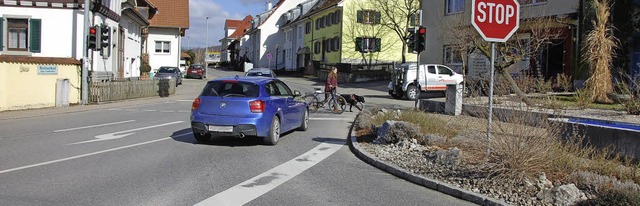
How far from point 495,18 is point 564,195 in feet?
9.93

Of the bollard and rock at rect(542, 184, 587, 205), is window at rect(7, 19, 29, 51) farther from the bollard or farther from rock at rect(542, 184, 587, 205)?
rock at rect(542, 184, 587, 205)

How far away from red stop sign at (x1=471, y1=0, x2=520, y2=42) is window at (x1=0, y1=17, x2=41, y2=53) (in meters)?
22.8

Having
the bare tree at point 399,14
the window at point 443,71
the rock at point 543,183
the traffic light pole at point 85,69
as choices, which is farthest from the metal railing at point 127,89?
the rock at point 543,183

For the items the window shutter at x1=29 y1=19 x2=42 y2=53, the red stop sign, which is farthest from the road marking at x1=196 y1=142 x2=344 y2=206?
the window shutter at x1=29 y1=19 x2=42 y2=53

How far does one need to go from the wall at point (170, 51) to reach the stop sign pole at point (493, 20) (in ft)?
160

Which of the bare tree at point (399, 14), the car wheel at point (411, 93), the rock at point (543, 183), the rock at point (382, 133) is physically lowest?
the rock at point (543, 183)

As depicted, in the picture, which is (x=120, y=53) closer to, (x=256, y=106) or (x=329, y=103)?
(x=329, y=103)

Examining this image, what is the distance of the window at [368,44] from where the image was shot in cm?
4903

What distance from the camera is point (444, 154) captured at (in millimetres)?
8758

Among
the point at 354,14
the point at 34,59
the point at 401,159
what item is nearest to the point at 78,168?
the point at 401,159

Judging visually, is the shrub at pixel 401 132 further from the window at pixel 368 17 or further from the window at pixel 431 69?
the window at pixel 368 17

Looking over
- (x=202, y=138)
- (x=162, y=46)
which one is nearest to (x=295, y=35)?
(x=162, y=46)

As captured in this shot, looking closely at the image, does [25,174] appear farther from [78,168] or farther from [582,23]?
[582,23]

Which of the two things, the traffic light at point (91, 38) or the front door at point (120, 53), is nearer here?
the traffic light at point (91, 38)
